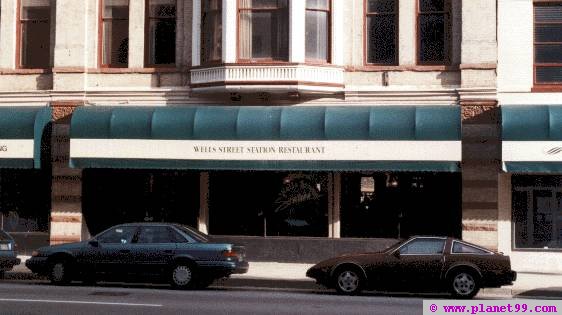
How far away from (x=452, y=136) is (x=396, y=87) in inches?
89.1

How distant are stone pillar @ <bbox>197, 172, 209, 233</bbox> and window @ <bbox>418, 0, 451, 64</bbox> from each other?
6.80 metres

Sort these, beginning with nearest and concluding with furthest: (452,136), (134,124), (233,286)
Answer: (233,286) < (452,136) < (134,124)

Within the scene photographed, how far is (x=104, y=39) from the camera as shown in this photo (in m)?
26.5

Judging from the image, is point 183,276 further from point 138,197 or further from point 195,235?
point 138,197

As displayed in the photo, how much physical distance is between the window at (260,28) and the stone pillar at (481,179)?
5.59 metres

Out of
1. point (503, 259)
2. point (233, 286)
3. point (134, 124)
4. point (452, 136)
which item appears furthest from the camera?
point (134, 124)

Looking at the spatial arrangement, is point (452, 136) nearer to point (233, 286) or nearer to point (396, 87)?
point (396, 87)

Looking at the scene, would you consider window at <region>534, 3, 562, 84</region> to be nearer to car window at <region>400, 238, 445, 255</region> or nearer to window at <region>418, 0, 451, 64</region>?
window at <region>418, 0, 451, 64</region>

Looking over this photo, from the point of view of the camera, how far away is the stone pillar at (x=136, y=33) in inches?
1030

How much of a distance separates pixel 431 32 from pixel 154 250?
10.3m

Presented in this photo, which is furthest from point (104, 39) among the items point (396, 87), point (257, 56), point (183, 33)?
point (396, 87)

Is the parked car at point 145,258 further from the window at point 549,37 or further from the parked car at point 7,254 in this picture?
the window at point 549,37

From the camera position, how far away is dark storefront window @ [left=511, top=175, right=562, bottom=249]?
78.5 ft

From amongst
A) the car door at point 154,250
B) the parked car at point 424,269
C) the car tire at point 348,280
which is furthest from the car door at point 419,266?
the car door at point 154,250
